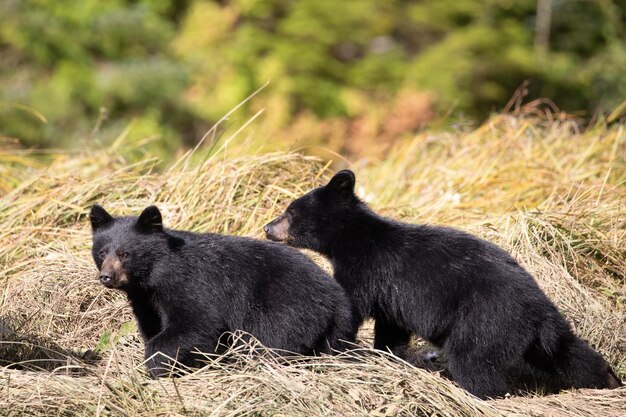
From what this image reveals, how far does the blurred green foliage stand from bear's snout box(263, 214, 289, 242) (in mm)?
9416

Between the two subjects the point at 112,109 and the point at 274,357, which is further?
the point at 112,109

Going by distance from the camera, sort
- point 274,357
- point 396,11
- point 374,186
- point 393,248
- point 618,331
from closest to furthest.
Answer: point 274,357, point 393,248, point 618,331, point 374,186, point 396,11

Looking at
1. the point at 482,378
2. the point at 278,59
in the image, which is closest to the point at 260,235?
the point at 482,378

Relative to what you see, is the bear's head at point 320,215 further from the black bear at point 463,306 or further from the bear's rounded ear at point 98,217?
the bear's rounded ear at point 98,217

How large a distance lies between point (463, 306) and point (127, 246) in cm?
180

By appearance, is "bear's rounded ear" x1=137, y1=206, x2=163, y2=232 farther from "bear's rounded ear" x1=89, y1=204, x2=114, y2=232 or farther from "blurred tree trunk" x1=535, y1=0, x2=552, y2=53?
"blurred tree trunk" x1=535, y1=0, x2=552, y2=53

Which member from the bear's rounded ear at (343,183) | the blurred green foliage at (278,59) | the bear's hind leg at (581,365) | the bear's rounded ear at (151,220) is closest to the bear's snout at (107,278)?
the bear's rounded ear at (151,220)

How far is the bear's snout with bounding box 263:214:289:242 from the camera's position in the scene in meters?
5.49

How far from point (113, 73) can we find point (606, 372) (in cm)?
1331

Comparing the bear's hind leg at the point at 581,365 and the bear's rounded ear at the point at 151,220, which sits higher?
the bear's rounded ear at the point at 151,220

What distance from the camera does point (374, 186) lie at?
793 cm

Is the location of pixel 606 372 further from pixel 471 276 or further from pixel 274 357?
pixel 274 357

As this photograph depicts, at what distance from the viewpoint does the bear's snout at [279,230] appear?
18.0ft

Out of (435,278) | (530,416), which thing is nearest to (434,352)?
(435,278)
